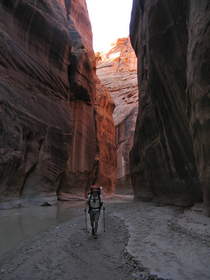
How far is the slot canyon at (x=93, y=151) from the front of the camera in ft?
18.9

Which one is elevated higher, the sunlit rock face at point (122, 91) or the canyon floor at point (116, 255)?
the sunlit rock face at point (122, 91)

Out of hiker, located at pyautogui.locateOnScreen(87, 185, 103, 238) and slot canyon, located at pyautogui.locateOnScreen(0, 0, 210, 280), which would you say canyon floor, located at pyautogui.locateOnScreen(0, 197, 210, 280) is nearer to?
slot canyon, located at pyautogui.locateOnScreen(0, 0, 210, 280)

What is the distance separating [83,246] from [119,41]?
282 ft

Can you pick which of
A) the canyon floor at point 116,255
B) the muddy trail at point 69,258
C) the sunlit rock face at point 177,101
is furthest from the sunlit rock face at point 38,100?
the canyon floor at point 116,255

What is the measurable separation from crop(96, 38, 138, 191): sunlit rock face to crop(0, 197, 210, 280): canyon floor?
157 ft

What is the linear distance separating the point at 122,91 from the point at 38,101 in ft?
158

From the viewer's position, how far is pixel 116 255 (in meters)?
5.89

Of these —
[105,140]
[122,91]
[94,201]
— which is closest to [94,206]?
[94,201]

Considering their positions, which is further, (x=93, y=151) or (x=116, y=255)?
(x=93, y=151)

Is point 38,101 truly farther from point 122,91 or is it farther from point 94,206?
point 122,91

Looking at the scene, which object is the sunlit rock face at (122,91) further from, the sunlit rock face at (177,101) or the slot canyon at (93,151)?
the sunlit rock face at (177,101)

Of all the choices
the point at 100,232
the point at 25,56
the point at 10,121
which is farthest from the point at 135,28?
the point at 100,232

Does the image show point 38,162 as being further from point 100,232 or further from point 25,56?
point 100,232

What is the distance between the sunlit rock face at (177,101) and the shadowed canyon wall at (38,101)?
7.86 meters
